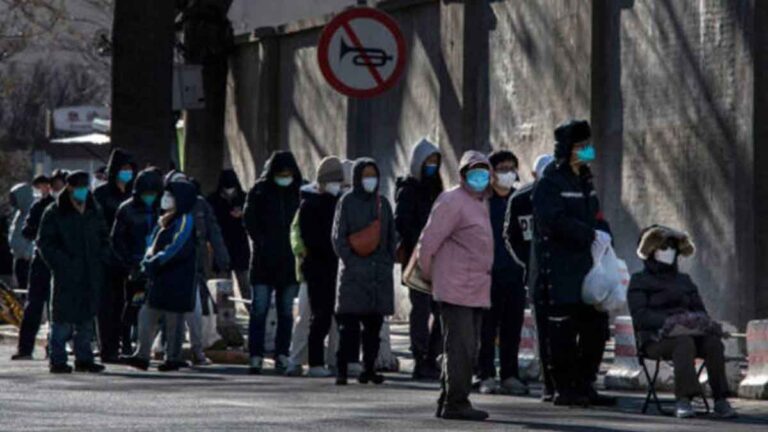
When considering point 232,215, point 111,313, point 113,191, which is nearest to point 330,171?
point 111,313

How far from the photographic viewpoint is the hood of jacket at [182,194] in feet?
74.8

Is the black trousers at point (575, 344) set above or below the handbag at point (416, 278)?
below

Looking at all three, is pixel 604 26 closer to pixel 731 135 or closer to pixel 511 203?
pixel 731 135

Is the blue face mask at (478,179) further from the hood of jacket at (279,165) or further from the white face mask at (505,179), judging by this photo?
the hood of jacket at (279,165)

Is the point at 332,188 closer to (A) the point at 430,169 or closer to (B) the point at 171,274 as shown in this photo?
A: (A) the point at 430,169

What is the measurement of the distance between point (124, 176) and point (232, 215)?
13.3ft

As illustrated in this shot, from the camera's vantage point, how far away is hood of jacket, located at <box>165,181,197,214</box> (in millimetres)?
22797

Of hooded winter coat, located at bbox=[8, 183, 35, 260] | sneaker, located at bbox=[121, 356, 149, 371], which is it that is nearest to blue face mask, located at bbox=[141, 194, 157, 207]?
sneaker, located at bbox=[121, 356, 149, 371]

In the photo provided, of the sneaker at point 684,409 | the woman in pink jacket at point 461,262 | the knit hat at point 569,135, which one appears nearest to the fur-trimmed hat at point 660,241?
the knit hat at point 569,135

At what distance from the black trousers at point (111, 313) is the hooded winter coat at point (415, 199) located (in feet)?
12.7

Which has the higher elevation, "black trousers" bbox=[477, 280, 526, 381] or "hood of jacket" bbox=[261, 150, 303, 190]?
"hood of jacket" bbox=[261, 150, 303, 190]

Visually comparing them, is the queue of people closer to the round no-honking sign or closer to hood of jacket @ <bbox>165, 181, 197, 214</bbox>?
hood of jacket @ <bbox>165, 181, 197, 214</bbox>

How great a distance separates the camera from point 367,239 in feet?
67.4

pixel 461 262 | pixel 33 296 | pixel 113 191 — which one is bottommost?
pixel 33 296
